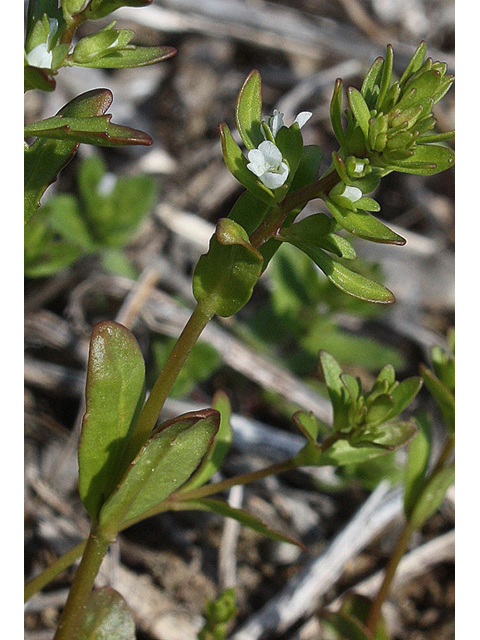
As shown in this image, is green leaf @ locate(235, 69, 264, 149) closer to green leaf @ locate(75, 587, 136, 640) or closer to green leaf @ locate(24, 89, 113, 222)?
green leaf @ locate(24, 89, 113, 222)

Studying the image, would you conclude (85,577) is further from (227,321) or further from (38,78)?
(227,321)

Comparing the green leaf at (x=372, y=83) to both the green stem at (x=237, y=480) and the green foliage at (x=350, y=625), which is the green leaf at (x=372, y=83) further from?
the green foliage at (x=350, y=625)

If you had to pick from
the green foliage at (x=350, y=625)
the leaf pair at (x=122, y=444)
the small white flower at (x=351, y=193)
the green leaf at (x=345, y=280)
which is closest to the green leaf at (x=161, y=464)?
the leaf pair at (x=122, y=444)

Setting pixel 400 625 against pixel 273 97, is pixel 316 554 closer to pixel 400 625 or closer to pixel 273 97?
pixel 400 625

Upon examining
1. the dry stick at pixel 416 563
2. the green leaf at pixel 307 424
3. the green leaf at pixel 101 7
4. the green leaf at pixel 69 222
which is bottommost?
the dry stick at pixel 416 563

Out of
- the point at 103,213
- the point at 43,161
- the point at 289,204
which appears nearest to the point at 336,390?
the point at 289,204

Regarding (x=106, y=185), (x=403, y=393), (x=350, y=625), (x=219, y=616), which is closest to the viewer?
(x=403, y=393)

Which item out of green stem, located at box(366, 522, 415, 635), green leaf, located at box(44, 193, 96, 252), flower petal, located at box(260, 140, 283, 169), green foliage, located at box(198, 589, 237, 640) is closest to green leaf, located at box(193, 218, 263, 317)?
flower petal, located at box(260, 140, 283, 169)
